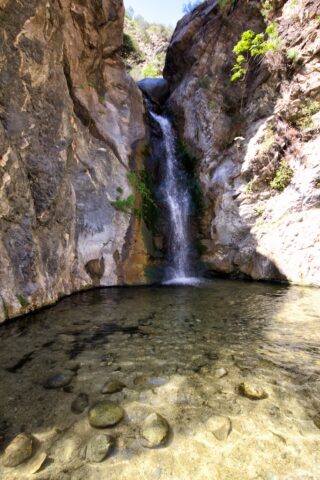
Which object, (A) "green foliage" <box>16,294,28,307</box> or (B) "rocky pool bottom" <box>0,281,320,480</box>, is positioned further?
(A) "green foliage" <box>16,294,28,307</box>

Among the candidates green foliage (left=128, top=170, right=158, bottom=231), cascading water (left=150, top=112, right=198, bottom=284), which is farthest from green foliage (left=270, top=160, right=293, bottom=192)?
green foliage (left=128, top=170, right=158, bottom=231)

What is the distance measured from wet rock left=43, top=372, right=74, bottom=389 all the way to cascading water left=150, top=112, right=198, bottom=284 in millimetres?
6661

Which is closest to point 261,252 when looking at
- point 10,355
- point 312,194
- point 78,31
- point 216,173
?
point 312,194

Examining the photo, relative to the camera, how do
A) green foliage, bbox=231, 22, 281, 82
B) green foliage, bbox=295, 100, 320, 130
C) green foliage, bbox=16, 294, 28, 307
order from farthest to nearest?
green foliage, bbox=231, 22, 281, 82 < green foliage, bbox=295, 100, 320, 130 < green foliage, bbox=16, 294, 28, 307

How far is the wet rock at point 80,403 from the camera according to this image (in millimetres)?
2207

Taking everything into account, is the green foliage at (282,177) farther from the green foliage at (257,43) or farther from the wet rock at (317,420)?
the wet rock at (317,420)

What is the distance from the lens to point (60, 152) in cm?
648

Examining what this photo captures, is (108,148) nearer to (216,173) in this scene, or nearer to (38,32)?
(38,32)

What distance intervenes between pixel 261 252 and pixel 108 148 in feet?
23.0

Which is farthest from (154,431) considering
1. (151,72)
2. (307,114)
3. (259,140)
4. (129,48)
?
(129,48)

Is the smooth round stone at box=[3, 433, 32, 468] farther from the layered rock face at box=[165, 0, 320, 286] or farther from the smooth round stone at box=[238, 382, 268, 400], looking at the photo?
the layered rock face at box=[165, 0, 320, 286]

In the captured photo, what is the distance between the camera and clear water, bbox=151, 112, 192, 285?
34.4 ft

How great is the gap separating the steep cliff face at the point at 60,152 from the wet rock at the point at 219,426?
4.12 meters

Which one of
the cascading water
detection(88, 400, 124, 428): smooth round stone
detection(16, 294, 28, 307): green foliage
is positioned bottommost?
detection(88, 400, 124, 428): smooth round stone
